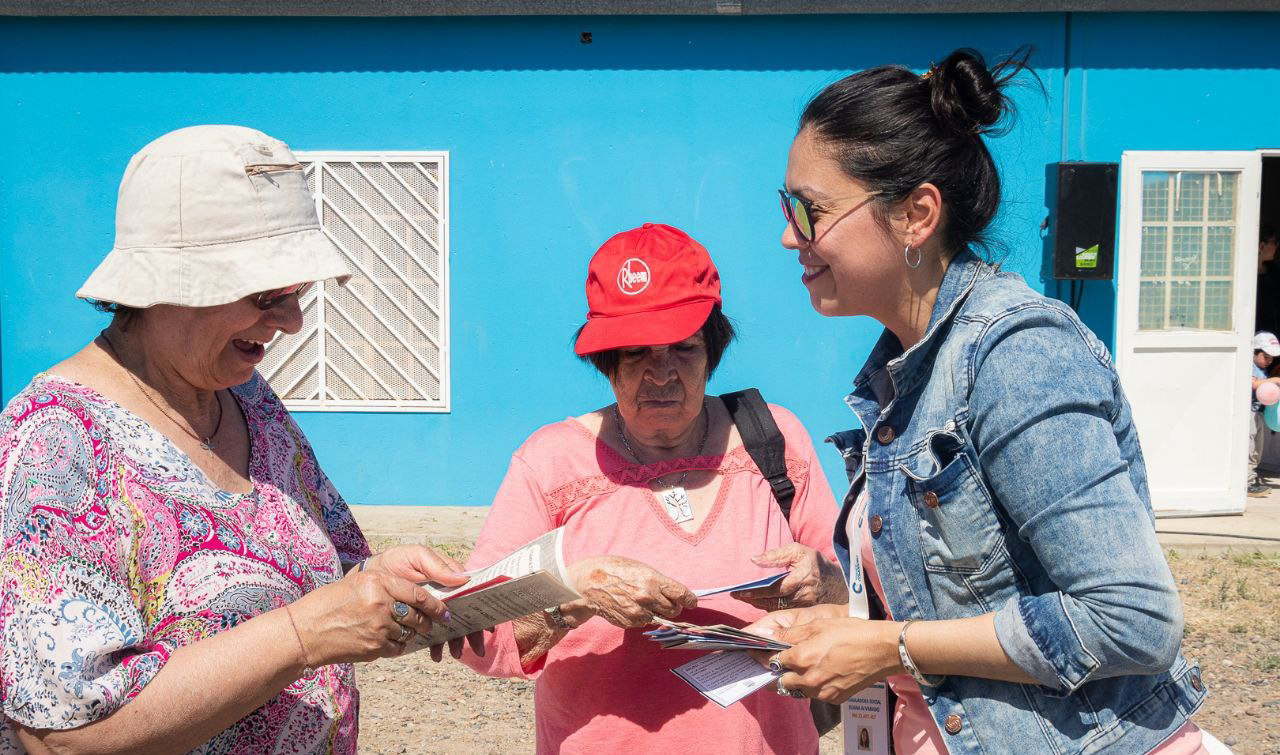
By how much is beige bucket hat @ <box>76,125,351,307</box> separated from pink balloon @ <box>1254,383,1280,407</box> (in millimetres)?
8441

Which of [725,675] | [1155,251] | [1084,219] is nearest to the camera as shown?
[725,675]

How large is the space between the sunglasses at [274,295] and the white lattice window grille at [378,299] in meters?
5.40

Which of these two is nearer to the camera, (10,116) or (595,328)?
(595,328)

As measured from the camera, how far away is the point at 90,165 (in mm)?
7457

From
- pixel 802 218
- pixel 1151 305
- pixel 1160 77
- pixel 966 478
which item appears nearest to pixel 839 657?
pixel 966 478

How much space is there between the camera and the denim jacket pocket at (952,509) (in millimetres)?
1658

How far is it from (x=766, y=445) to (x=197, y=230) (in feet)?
4.18

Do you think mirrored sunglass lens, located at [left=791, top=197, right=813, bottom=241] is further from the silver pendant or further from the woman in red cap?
the silver pendant

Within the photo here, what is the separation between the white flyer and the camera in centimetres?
190

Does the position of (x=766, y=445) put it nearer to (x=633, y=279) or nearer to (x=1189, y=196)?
(x=633, y=279)

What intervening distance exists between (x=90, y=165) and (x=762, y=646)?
7.09 m

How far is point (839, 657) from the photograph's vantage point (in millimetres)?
1784

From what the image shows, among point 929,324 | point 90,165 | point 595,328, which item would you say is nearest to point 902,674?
point 929,324

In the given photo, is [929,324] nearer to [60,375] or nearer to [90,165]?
[60,375]
